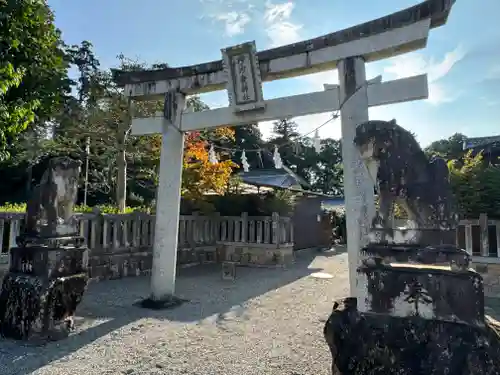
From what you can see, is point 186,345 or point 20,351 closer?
point 20,351

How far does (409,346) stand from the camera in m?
2.68

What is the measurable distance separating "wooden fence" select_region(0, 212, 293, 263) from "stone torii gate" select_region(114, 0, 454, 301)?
108 inches

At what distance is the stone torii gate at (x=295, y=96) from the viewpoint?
4527 millimetres

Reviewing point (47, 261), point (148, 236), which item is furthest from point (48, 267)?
point (148, 236)

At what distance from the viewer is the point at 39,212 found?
450cm

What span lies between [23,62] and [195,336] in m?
8.28

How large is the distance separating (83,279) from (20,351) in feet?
3.49

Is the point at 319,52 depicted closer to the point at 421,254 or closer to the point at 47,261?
the point at 421,254

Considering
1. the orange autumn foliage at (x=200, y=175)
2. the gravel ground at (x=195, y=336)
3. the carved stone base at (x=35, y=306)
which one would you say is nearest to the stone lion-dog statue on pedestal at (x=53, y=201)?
the carved stone base at (x=35, y=306)

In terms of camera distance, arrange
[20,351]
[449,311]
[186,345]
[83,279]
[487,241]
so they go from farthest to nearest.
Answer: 1. [487,241]
2. [83,279]
3. [186,345]
4. [20,351]
5. [449,311]

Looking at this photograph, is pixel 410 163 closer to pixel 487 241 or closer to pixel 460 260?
pixel 460 260

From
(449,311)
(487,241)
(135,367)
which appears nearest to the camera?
(449,311)

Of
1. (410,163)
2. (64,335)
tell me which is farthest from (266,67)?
(64,335)

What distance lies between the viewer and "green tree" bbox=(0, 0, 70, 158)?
7.40 metres
